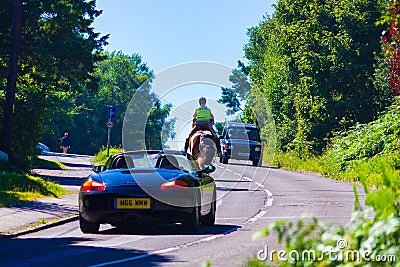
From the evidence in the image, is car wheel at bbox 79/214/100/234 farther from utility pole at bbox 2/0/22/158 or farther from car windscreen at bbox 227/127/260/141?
car windscreen at bbox 227/127/260/141

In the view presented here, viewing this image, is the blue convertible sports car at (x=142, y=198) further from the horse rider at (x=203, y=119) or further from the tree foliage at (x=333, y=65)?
the tree foliage at (x=333, y=65)

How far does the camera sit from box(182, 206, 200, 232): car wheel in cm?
1348

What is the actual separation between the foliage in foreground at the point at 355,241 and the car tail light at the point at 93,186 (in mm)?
7875

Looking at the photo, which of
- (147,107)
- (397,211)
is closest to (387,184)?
(397,211)

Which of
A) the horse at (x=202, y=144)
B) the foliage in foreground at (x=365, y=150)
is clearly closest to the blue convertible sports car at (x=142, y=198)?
the horse at (x=202, y=144)

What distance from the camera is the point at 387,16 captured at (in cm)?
759

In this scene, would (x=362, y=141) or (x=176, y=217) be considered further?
(x=362, y=141)

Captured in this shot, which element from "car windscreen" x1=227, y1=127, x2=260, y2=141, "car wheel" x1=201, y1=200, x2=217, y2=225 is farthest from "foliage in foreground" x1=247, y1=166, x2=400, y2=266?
"car windscreen" x1=227, y1=127, x2=260, y2=141

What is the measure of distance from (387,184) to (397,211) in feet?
1.04

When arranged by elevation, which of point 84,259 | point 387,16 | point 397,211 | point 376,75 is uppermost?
point 376,75

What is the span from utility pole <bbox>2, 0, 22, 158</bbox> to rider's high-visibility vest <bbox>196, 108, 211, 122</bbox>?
7.89 m

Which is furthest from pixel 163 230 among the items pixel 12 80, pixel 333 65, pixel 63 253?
pixel 333 65

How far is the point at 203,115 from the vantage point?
64.6 feet

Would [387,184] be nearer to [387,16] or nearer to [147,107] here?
[387,16]
